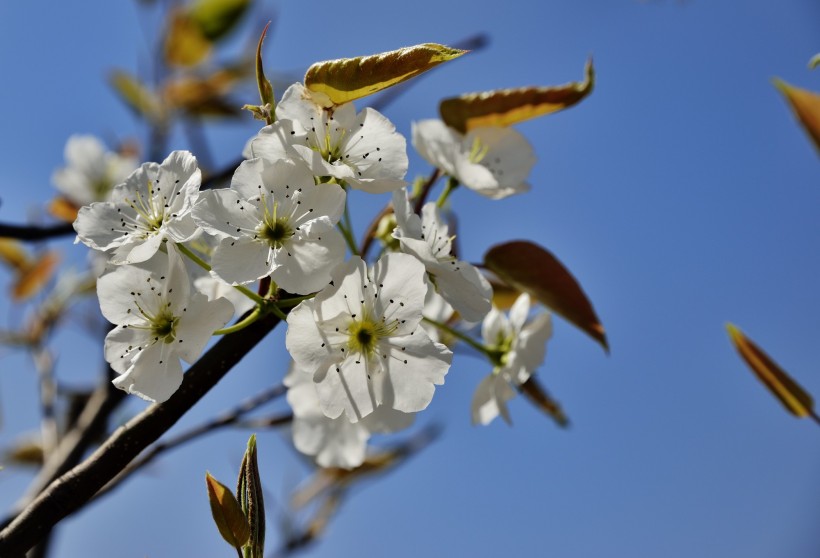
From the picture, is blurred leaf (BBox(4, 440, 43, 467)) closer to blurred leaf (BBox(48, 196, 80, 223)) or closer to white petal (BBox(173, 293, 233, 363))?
blurred leaf (BBox(48, 196, 80, 223))

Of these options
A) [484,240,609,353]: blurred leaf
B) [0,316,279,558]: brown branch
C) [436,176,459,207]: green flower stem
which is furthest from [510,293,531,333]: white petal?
[0,316,279,558]: brown branch

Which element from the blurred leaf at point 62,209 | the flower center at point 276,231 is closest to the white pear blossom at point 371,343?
the flower center at point 276,231

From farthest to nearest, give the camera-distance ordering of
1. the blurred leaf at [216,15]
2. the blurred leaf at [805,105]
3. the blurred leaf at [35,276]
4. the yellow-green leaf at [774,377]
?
the blurred leaf at [216,15] → the blurred leaf at [35,276] → the yellow-green leaf at [774,377] → the blurred leaf at [805,105]

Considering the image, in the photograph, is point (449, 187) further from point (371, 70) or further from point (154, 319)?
point (154, 319)

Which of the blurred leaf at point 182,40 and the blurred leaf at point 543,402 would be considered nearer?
the blurred leaf at point 543,402

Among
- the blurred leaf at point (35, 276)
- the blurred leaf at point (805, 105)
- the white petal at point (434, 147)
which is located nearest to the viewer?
the blurred leaf at point (805, 105)

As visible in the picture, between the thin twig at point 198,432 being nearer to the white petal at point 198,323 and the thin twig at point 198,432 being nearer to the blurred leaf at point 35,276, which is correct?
the white petal at point 198,323

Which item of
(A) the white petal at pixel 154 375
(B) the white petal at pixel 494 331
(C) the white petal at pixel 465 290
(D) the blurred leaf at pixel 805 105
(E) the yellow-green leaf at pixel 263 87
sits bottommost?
(B) the white petal at pixel 494 331
